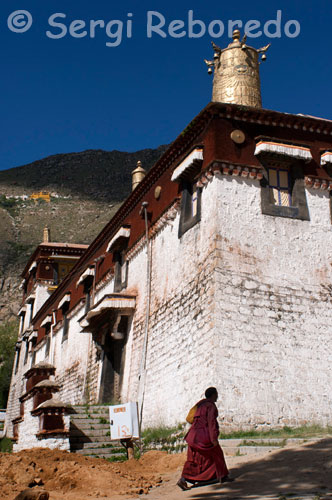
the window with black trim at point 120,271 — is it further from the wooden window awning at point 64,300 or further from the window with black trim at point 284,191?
the wooden window awning at point 64,300

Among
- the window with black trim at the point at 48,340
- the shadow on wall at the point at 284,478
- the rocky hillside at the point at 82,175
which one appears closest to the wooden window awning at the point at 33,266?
the window with black trim at the point at 48,340

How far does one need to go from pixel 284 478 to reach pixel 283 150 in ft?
26.4

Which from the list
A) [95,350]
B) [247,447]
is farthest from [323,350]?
[95,350]

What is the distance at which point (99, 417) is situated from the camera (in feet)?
46.1

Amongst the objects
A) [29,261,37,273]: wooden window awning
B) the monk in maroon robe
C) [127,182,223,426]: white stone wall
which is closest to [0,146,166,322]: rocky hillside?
[29,261,37,273]: wooden window awning

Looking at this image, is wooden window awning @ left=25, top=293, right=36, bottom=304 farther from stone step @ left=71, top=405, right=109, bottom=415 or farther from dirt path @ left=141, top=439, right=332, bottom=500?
dirt path @ left=141, top=439, right=332, bottom=500

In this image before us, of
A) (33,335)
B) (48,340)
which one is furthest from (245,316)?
(33,335)

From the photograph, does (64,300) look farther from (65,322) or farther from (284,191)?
(284,191)

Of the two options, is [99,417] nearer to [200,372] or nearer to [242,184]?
[200,372]

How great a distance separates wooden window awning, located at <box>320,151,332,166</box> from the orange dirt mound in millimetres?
7767

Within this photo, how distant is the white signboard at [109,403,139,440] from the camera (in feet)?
34.5

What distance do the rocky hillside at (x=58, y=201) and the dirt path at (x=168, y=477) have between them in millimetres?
49705

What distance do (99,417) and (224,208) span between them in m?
5.86

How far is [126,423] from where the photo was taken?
34.6ft
